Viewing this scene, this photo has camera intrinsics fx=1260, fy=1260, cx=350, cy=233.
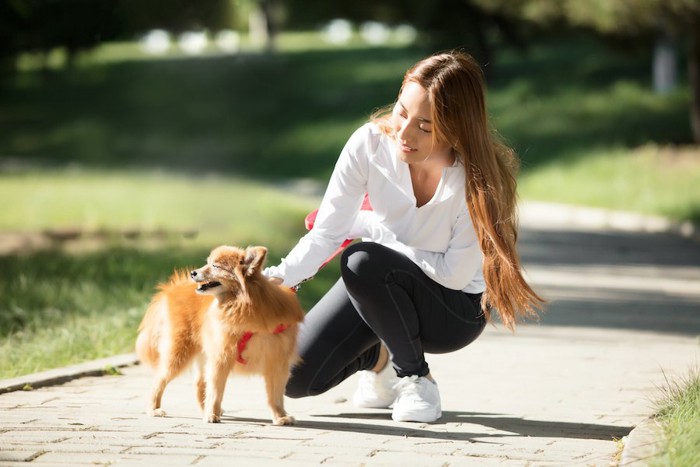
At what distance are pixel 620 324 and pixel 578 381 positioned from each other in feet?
9.94

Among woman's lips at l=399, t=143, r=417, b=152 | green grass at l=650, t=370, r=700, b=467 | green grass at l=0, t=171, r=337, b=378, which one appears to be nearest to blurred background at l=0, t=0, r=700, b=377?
green grass at l=0, t=171, r=337, b=378

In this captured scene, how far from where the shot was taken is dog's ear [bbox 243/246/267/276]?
17.7ft

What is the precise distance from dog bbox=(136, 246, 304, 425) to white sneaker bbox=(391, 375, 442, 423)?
1.85ft

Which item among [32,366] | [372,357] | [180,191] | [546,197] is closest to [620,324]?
[372,357]

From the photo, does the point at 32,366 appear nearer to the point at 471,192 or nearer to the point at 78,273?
the point at 471,192

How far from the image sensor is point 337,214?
6129 millimetres

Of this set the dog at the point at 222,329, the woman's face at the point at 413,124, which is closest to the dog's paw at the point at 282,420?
the dog at the point at 222,329

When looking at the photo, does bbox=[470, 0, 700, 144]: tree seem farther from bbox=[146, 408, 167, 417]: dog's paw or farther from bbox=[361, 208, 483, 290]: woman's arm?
bbox=[146, 408, 167, 417]: dog's paw

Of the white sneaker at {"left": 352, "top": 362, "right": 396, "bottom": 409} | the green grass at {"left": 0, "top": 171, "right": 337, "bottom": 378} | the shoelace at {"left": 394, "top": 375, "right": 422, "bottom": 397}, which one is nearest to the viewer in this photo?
the shoelace at {"left": 394, "top": 375, "right": 422, "bottom": 397}

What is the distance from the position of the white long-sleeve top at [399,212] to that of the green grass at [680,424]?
44.5 inches

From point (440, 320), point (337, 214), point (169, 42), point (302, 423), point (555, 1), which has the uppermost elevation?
point (169, 42)

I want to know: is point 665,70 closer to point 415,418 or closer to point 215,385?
point 415,418

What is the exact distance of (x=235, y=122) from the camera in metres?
42.0

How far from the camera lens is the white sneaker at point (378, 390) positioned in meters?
6.56
